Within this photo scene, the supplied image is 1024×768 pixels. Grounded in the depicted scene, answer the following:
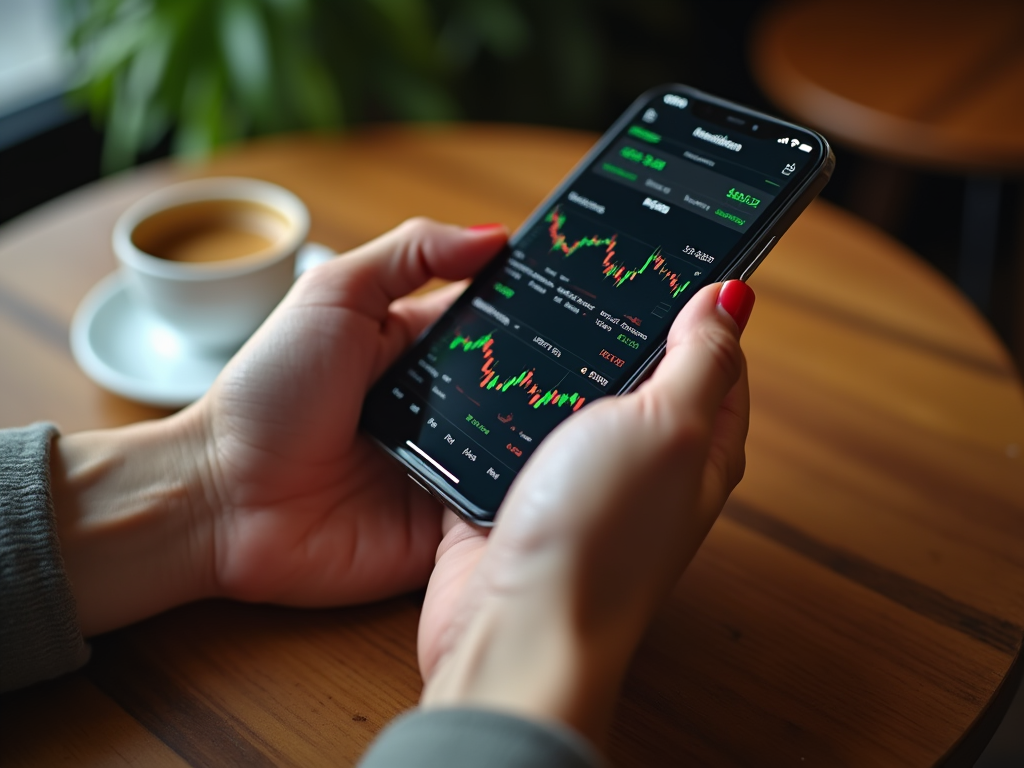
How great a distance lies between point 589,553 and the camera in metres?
0.43

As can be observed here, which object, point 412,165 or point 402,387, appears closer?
point 402,387

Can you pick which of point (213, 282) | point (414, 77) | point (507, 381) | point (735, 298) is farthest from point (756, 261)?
point (414, 77)

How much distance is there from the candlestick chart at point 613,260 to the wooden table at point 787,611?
0.19 m

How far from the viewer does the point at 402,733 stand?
39 centimetres

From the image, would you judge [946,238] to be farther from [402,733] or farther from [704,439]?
[402,733]

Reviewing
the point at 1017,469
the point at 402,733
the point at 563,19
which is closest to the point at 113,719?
the point at 402,733

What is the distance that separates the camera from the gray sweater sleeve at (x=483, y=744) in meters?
0.37

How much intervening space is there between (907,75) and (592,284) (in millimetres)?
1121

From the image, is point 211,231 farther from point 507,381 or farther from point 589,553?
point 589,553

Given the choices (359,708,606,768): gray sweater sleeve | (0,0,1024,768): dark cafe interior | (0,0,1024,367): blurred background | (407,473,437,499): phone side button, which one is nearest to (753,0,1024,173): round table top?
(0,0,1024,367): blurred background

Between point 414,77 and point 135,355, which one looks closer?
point 135,355

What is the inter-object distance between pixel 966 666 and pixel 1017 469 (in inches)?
8.3

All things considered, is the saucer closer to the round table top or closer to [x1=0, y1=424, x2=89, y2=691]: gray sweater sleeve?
[x1=0, y1=424, x2=89, y2=691]: gray sweater sleeve

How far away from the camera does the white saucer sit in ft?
2.37
